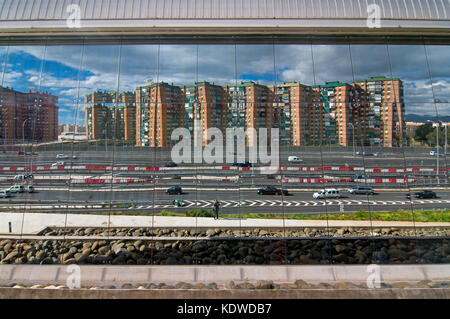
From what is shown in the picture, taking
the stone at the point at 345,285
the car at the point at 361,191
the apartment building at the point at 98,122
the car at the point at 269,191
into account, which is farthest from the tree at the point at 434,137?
the apartment building at the point at 98,122

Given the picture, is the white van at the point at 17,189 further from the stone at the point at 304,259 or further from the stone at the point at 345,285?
the stone at the point at 345,285

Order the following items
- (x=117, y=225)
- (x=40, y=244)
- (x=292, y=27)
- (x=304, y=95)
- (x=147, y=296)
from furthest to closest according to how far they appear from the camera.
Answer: (x=117, y=225) → (x=40, y=244) → (x=304, y=95) → (x=292, y=27) → (x=147, y=296)

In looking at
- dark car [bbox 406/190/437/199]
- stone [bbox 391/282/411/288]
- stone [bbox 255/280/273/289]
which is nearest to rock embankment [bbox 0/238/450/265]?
stone [bbox 391/282/411/288]

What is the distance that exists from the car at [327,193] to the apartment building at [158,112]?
519 cm

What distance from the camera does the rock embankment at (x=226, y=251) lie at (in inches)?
354

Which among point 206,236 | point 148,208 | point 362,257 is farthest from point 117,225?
point 362,257

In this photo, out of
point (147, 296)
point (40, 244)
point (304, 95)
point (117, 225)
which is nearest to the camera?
point (147, 296)

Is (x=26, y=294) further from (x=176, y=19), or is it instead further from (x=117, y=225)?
(x=176, y=19)

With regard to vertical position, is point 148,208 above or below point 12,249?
above

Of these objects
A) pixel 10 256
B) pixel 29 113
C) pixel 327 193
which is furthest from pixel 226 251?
pixel 29 113

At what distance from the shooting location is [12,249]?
9.84 meters

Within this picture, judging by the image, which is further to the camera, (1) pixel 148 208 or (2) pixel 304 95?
(1) pixel 148 208

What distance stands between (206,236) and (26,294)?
4915 millimetres
